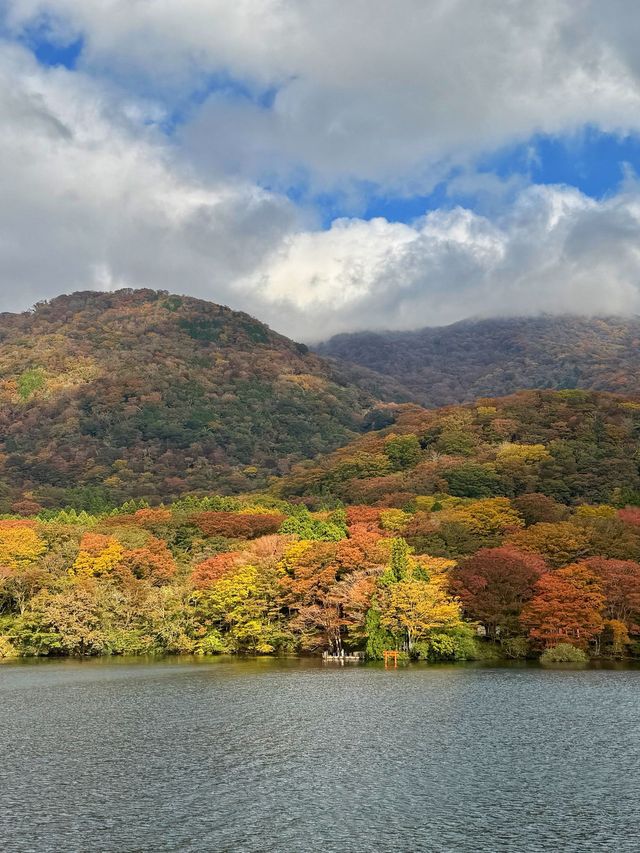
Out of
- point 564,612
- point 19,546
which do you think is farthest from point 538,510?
point 19,546

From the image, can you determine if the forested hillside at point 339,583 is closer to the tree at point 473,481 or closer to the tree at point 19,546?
the tree at point 19,546

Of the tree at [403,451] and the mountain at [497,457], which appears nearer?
the mountain at [497,457]

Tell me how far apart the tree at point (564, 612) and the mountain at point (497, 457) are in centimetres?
3168

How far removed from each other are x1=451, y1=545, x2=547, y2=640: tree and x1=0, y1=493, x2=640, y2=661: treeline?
0.10 meters

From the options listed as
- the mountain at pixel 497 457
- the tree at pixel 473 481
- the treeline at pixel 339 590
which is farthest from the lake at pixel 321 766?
the tree at pixel 473 481

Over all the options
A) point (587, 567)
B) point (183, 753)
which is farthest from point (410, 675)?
point (183, 753)

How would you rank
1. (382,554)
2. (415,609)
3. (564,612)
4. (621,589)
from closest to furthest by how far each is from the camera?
1. (564,612)
2. (415,609)
3. (621,589)
4. (382,554)

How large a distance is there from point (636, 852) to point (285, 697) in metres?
22.5

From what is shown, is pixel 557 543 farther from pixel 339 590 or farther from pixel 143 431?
pixel 143 431

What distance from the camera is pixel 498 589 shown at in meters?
56.8

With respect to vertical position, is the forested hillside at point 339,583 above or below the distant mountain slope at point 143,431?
below

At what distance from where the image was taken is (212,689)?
134 feet

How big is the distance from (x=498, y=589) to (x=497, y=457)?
54.5m

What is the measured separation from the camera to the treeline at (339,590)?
55344 mm
